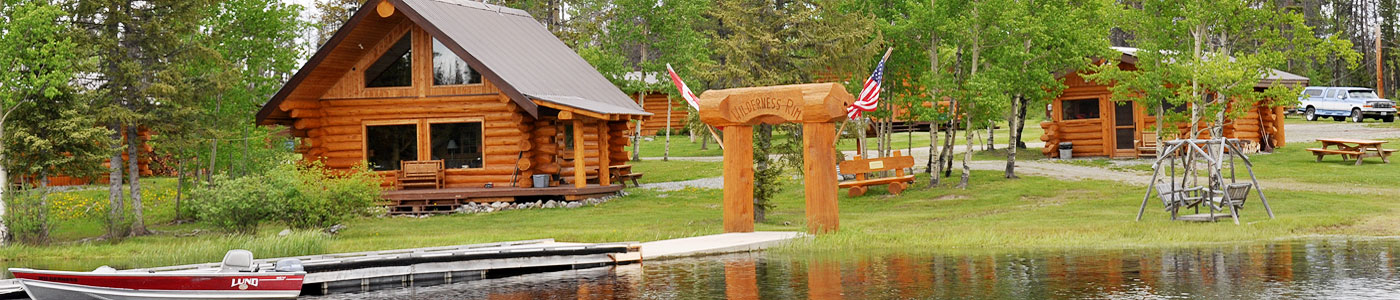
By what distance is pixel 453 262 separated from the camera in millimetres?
17625

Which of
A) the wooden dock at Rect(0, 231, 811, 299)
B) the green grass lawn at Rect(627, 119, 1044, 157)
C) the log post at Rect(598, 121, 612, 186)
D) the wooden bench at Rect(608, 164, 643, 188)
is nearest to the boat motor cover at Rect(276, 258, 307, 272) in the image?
the wooden dock at Rect(0, 231, 811, 299)

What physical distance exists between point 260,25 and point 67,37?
27.5ft

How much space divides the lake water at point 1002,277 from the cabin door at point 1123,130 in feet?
69.0

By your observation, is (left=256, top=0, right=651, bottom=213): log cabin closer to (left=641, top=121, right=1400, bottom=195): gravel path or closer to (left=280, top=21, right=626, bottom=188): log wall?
(left=280, top=21, right=626, bottom=188): log wall

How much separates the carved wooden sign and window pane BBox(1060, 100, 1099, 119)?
21.5 m

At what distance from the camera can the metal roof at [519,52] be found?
30031 millimetres

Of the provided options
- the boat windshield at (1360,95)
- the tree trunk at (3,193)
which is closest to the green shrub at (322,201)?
the tree trunk at (3,193)

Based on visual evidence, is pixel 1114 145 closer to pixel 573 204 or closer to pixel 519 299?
pixel 573 204

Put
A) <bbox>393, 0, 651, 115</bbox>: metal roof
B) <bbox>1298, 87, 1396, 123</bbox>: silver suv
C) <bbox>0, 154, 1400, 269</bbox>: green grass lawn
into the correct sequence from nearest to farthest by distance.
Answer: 1. <bbox>0, 154, 1400, 269</bbox>: green grass lawn
2. <bbox>393, 0, 651, 115</bbox>: metal roof
3. <bbox>1298, 87, 1396, 123</bbox>: silver suv

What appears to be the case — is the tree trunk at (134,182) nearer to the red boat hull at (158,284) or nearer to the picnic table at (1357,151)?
the red boat hull at (158,284)

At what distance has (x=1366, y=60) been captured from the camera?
73.4 meters

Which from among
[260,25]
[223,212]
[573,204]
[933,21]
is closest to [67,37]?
[223,212]

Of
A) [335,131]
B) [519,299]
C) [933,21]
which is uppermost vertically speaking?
[933,21]

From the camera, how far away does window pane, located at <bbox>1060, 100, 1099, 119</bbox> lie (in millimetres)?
40312
